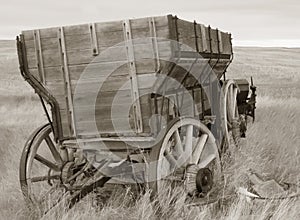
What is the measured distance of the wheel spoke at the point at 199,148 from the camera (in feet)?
17.1

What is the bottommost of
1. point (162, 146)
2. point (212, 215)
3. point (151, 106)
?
point (212, 215)

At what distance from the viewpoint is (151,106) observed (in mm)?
4824

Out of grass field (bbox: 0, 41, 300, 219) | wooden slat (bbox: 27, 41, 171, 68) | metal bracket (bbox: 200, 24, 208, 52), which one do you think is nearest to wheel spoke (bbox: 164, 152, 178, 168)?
grass field (bbox: 0, 41, 300, 219)

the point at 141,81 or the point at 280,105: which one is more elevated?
the point at 141,81

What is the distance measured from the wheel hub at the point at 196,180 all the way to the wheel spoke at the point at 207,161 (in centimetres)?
20

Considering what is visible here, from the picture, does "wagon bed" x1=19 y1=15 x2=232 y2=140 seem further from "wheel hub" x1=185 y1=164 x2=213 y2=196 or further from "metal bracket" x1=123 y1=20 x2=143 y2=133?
"wheel hub" x1=185 y1=164 x2=213 y2=196

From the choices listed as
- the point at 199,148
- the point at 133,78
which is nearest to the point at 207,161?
the point at 199,148

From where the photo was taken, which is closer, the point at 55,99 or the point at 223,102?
the point at 55,99

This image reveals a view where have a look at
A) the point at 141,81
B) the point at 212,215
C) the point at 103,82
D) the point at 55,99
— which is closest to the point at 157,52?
the point at 141,81

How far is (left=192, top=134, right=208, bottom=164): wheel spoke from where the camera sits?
521cm

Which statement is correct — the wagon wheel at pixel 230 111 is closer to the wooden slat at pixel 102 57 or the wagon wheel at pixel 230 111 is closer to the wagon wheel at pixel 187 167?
the wagon wheel at pixel 187 167

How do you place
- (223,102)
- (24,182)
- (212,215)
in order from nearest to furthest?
(212,215) → (24,182) → (223,102)

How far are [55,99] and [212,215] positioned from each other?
6.77 feet

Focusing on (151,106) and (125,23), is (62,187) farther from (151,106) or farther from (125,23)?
(125,23)
